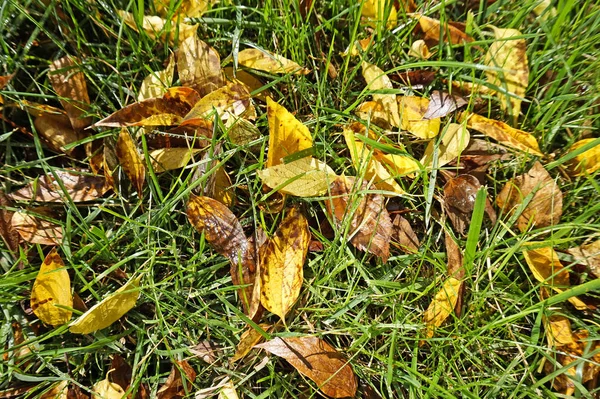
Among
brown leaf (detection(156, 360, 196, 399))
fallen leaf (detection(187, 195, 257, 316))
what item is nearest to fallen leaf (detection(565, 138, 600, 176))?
fallen leaf (detection(187, 195, 257, 316))

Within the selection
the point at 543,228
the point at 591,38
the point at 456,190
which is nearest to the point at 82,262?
the point at 456,190

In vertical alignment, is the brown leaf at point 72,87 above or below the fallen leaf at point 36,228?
above

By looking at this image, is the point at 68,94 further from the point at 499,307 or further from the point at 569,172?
the point at 569,172

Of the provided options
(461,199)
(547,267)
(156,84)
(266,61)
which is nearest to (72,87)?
(156,84)

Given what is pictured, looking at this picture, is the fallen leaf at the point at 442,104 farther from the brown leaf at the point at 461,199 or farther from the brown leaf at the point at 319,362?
the brown leaf at the point at 319,362

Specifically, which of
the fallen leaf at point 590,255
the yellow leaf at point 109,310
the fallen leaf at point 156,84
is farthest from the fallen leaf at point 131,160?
the fallen leaf at point 590,255

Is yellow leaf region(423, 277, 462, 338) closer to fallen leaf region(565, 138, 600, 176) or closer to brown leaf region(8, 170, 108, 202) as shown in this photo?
fallen leaf region(565, 138, 600, 176)

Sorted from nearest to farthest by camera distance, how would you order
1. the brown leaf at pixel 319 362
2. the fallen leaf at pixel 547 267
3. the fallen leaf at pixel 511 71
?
the brown leaf at pixel 319 362, the fallen leaf at pixel 547 267, the fallen leaf at pixel 511 71
